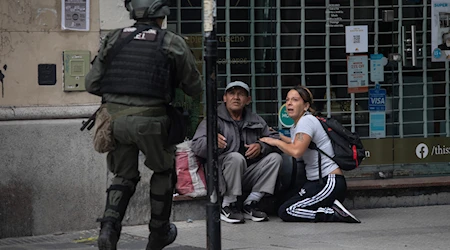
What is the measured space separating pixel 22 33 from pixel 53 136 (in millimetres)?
931

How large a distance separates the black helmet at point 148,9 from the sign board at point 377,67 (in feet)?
12.6

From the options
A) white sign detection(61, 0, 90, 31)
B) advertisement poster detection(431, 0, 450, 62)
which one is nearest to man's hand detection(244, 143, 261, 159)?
white sign detection(61, 0, 90, 31)

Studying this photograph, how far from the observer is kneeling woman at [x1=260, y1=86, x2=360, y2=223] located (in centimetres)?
851

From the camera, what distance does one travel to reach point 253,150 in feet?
28.3

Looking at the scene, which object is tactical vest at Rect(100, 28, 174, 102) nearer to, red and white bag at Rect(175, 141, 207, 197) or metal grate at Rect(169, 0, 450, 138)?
red and white bag at Rect(175, 141, 207, 197)

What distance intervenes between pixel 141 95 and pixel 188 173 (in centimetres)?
244

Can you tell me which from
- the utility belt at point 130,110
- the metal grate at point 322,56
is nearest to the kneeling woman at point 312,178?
the metal grate at point 322,56

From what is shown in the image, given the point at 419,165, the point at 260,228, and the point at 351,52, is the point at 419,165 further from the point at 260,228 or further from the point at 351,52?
the point at 260,228

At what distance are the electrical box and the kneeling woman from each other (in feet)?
5.78

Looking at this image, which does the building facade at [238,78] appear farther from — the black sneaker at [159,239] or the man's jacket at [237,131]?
the black sneaker at [159,239]

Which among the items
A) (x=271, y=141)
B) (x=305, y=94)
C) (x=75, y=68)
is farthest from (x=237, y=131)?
(x=75, y=68)

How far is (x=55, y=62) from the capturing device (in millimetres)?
8117

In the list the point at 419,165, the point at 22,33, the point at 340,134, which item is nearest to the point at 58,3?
the point at 22,33

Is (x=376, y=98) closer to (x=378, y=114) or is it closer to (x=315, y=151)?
Answer: (x=378, y=114)
